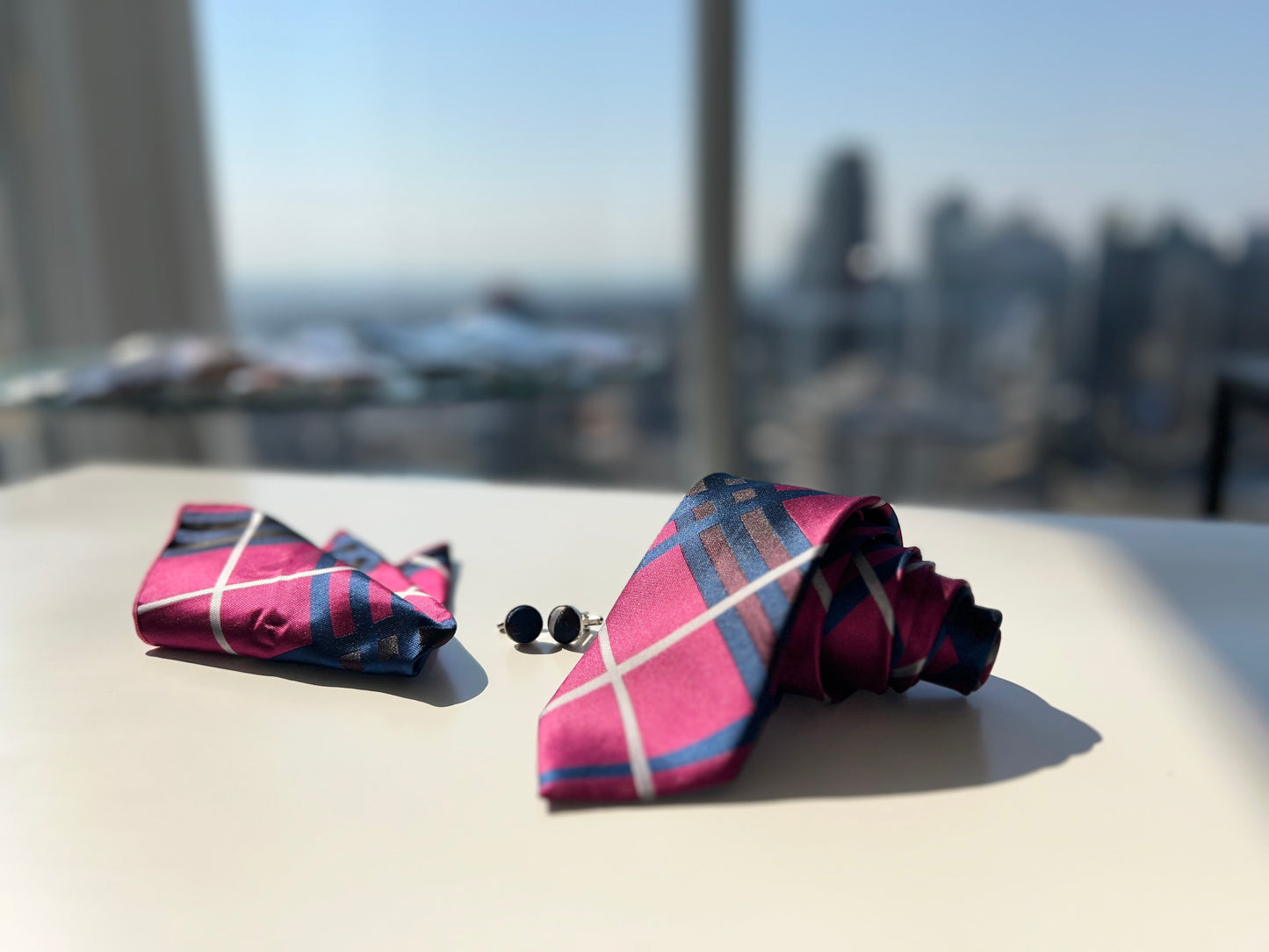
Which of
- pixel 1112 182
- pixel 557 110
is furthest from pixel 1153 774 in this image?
pixel 557 110

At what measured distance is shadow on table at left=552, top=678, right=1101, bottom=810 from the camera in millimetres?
310

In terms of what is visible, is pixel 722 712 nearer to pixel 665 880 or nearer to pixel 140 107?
pixel 665 880

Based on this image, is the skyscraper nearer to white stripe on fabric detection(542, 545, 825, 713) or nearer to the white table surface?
the white table surface

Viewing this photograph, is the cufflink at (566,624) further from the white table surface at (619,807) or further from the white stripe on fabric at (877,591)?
the white stripe on fabric at (877,591)

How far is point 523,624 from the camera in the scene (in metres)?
0.42

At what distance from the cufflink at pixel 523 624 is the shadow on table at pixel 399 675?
0.02 meters

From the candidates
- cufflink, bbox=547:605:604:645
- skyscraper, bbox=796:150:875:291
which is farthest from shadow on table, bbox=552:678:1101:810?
skyscraper, bbox=796:150:875:291

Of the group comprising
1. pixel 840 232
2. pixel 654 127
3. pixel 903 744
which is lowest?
pixel 903 744

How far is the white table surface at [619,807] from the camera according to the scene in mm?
249

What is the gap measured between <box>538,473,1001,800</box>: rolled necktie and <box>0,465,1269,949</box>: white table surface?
0.02m

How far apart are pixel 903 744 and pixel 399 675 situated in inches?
8.1

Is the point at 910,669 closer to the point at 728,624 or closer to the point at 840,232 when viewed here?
the point at 728,624

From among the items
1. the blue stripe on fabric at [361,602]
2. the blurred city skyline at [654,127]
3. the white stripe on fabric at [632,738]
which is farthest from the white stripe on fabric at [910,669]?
the blurred city skyline at [654,127]

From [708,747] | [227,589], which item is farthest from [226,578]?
[708,747]
